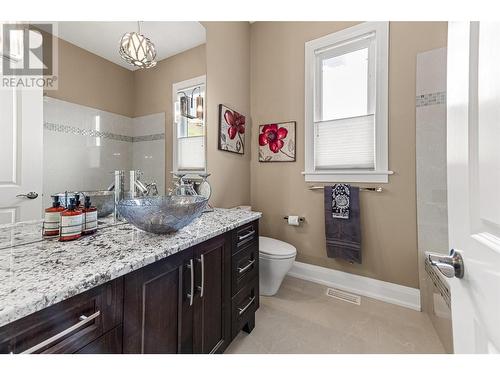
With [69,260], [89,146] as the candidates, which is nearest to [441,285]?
[69,260]

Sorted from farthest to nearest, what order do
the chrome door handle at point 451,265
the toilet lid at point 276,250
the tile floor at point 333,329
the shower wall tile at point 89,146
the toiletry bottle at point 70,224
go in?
the toilet lid at point 276,250 < the tile floor at point 333,329 < the shower wall tile at point 89,146 < the toiletry bottle at point 70,224 < the chrome door handle at point 451,265

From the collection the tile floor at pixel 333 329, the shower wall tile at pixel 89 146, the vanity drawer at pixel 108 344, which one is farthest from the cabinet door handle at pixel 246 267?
the shower wall tile at pixel 89 146

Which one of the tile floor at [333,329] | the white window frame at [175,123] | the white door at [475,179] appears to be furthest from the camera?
the white window frame at [175,123]

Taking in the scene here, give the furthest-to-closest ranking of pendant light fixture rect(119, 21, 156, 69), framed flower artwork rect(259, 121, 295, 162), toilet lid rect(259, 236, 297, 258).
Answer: framed flower artwork rect(259, 121, 295, 162) → toilet lid rect(259, 236, 297, 258) → pendant light fixture rect(119, 21, 156, 69)

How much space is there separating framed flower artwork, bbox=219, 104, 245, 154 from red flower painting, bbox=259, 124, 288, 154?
239 mm

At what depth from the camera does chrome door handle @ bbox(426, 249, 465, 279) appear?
49cm

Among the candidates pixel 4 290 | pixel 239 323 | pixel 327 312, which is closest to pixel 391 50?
pixel 327 312

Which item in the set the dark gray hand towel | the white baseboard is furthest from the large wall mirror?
the white baseboard

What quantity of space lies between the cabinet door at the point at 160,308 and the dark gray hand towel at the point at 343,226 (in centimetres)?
A: 148

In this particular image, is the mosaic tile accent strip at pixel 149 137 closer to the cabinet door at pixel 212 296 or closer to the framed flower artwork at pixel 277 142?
the cabinet door at pixel 212 296

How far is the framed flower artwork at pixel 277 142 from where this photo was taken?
2233mm

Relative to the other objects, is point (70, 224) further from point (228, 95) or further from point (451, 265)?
point (228, 95)

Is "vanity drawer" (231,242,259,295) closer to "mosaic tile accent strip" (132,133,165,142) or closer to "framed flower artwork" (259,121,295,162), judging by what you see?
"mosaic tile accent strip" (132,133,165,142)

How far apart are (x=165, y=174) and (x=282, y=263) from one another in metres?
1.16
